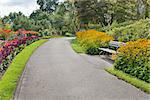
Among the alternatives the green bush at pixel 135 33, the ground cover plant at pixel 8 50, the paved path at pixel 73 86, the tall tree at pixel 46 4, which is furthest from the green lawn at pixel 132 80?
the tall tree at pixel 46 4

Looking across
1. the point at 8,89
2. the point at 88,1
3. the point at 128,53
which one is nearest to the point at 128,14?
the point at 88,1

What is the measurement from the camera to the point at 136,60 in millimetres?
10695

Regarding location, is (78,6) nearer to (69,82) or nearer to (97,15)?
(97,15)

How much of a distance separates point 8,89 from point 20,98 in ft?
3.98

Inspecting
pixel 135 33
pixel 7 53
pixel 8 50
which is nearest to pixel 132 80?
pixel 7 53

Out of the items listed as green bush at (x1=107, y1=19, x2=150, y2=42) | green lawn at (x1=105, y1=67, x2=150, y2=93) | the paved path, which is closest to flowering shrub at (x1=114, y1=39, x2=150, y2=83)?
green lawn at (x1=105, y1=67, x2=150, y2=93)

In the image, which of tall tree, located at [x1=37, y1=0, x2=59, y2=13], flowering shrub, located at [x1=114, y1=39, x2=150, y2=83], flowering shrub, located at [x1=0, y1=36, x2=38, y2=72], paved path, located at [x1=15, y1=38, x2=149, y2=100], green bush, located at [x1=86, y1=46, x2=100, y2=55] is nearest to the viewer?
paved path, located at [x1=15, y1=38, x2=149, y2=100]

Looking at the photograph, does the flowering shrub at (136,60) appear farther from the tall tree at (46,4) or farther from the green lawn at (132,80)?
the tall tree at (46,4)

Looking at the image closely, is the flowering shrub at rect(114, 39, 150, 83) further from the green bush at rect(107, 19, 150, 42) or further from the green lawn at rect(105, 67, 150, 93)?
the green bush at rect(107, 19, 150, 42)

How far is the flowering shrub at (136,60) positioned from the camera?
32.8ft

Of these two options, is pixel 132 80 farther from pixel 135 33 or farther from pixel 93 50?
pixel 93 50

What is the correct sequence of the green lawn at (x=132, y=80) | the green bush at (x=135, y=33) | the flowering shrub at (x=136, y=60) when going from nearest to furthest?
the green lawn at (x=132, y=80), the flowering shrub at (x=136, y=60), the green bush at (x=135, y=33)

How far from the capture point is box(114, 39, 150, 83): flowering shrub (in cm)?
999

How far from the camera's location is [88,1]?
39969mm
